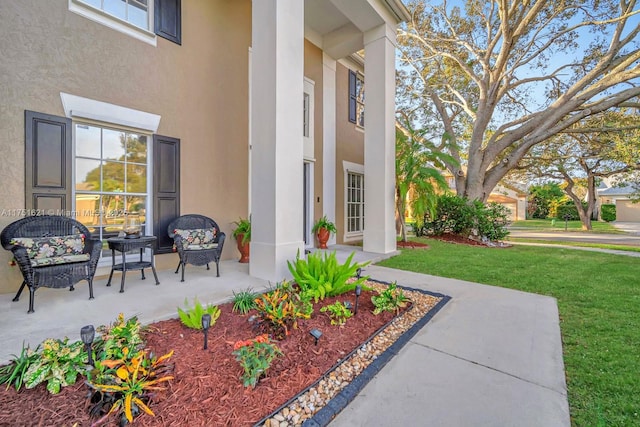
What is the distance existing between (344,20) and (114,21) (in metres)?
5.04

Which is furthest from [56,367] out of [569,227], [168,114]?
[569,227]

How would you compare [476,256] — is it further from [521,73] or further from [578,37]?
[578,37]

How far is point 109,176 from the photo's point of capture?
14.7 feet

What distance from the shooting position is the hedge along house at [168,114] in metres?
3.70

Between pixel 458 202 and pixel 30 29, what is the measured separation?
10.4 metres

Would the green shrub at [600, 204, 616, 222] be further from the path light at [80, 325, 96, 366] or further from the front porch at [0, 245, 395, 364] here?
the path light at [80, 325, 96, 366]

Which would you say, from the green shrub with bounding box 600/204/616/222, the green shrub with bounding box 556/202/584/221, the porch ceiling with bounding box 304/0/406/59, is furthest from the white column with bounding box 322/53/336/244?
the green shrub with bounding box 600/204/616/222

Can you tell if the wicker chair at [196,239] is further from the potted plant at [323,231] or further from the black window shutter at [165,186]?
the potted plant at [323,231]

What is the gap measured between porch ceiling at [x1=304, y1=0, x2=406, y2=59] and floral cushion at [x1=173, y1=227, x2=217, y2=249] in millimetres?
5361

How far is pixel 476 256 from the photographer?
22.8 feet

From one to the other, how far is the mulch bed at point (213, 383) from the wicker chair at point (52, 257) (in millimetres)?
1494

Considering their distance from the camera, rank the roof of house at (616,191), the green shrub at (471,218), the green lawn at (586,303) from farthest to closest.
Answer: the roof of house at (616,191) → the green shrub at (471,218) → the green lawn at (586,303)

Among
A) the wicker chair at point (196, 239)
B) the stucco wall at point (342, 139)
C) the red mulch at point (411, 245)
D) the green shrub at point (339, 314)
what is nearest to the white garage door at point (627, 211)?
the red mulch at point (411, 245)

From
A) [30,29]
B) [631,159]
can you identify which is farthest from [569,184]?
[30,29]
